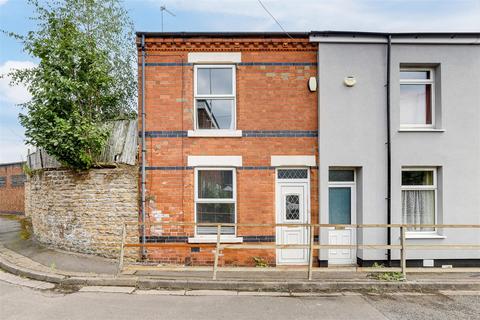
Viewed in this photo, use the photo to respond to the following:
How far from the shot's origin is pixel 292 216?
8031 millimetres

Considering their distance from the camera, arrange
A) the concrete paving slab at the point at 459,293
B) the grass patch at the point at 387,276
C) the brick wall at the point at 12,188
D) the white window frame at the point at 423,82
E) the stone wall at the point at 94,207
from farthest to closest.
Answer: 1. the brick wall at the point at 12,188
2. the white window frame at the point at 423,82
3. the stone wall at the point at 94,207
4. the grass patch at the point at 387,276
5. the concrete paving slab at the point at 459,293

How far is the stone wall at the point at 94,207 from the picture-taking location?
785 cm

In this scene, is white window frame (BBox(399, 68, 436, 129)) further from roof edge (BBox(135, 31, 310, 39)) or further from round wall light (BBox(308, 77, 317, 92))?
roof edge (BBox(135, 31, 310, 39))

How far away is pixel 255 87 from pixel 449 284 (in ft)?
20.9

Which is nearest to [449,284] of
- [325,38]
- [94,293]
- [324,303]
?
[324,303]

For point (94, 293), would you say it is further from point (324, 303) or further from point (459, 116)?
point (459, 116)

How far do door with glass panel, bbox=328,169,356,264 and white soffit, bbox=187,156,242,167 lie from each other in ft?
8.68

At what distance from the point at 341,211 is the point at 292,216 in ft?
4.57

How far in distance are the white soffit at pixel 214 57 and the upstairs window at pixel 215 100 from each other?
20 cm

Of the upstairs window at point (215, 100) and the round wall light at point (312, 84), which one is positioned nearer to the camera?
the round wall light at point (312, 84)

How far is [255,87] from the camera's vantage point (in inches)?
318

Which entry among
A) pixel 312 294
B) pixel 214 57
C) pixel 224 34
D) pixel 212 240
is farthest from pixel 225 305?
pixel 224 34

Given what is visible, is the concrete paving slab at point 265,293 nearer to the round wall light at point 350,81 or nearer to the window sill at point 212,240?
the window sill at point 212,240

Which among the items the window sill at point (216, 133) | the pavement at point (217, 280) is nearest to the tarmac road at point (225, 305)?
the pavement at point (217, 280)
